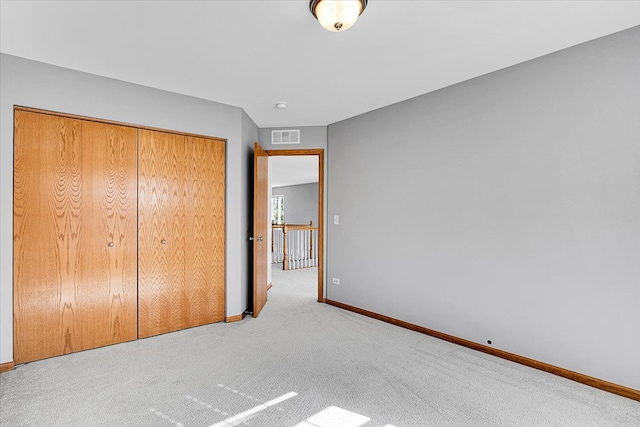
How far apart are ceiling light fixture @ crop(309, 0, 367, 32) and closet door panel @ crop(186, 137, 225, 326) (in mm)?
2056

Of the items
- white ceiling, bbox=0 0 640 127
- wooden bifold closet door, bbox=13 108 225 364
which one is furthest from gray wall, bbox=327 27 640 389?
wooden bifold closet door, bbox=13 108 225 364

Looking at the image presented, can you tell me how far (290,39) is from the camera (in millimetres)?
2158

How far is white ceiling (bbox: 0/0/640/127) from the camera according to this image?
185 centimetres

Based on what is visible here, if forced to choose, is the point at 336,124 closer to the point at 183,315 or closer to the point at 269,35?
the point at 269,35

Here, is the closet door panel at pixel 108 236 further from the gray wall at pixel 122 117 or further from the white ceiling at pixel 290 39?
the white ceiling at pixel 290 39

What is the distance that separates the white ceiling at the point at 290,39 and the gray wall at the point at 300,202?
8733mm

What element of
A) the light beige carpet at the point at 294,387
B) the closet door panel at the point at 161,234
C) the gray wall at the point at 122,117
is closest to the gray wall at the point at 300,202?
the gray wall at the point at 122,117

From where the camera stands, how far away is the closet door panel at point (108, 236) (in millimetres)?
2719

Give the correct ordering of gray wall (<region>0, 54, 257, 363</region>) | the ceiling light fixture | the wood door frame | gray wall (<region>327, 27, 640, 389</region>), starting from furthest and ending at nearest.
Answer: the wood door frame → gray wall (<region>0, 54, 257, 363</region>) → gray wall (<region>327, 27, 640, 389</region>) → the ceiling light fixture

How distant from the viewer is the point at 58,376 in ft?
7.47

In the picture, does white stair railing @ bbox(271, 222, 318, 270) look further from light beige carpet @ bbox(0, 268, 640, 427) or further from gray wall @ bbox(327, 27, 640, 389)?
light beige carpet @ bbox(0, 268, 640, 427)

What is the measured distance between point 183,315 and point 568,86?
390 centimetres

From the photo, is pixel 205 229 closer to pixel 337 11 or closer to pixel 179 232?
pixel 179 232

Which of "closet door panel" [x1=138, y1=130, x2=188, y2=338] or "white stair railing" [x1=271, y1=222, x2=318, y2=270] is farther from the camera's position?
"white stair railing" [x1=271, y1=222, x2=318, y2=270]
